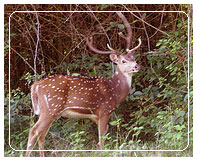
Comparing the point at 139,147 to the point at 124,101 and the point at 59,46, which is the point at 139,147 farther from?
the point at 59,46

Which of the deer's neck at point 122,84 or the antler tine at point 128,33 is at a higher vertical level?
the antler tine at point 128,33

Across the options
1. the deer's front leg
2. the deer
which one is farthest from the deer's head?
the deer's front leg

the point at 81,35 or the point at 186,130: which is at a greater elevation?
the point at 81,35

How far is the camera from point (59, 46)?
15.3 feet

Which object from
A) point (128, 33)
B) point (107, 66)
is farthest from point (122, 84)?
point (128, 33)

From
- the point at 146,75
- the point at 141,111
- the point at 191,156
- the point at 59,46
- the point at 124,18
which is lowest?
the point at 191,156

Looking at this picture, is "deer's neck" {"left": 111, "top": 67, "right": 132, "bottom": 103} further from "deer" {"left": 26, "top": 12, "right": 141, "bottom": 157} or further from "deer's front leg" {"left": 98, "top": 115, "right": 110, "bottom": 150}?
"deer's front leg" {"left": 98, "top": 115, "right": 110, "bottom": 150}

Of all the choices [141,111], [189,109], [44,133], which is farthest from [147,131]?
[44,133]

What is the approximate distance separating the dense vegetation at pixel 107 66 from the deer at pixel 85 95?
73 mm

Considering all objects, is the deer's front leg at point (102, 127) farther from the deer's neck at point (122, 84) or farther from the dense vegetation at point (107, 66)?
the deer's neck at point (122, 84)

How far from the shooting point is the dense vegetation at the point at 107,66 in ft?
14.9

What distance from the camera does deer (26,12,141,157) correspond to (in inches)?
172

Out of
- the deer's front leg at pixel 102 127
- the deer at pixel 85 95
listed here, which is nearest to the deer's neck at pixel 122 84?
the deer at pixel 85 95

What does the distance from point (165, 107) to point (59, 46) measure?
135cm
